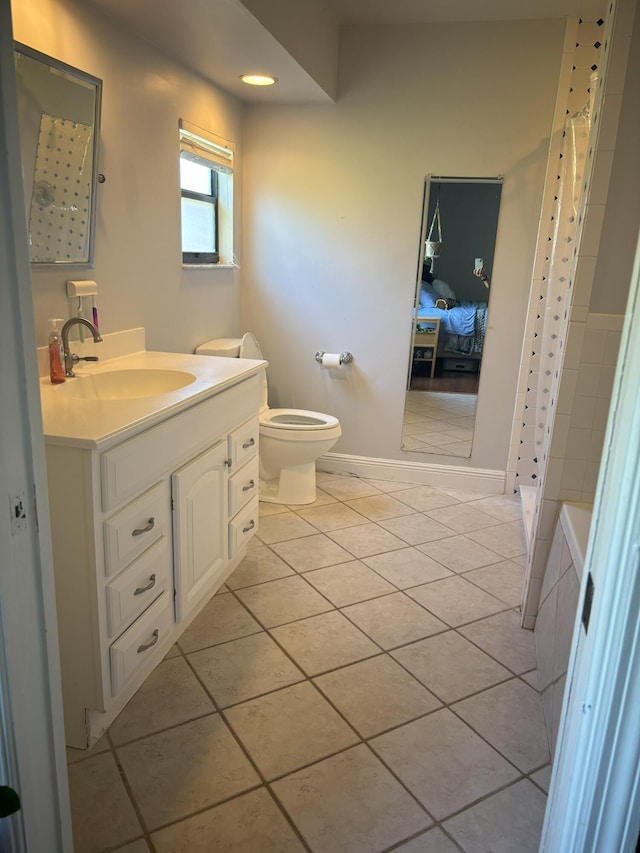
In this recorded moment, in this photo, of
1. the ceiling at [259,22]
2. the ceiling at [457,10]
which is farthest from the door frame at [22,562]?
the ceiling at [457,10]

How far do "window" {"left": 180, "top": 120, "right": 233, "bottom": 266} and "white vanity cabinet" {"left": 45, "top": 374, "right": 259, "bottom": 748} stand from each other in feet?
3.99

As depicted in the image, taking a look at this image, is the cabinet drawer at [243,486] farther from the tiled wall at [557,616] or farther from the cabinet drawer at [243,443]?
the tiled wall at [557,616]

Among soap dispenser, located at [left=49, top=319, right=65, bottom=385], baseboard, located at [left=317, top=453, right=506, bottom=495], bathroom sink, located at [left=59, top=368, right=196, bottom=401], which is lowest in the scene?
baseboard, located at [left=317, top=453, right=506, bottom=495]

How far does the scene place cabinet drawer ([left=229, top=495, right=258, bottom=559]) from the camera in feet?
8.02

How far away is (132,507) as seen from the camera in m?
1.67

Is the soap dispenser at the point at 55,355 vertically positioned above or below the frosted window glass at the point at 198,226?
below

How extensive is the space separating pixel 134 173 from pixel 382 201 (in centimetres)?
145

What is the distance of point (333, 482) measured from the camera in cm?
367

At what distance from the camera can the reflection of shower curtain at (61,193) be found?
187 cm

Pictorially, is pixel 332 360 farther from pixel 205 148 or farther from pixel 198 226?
pixel 205 148

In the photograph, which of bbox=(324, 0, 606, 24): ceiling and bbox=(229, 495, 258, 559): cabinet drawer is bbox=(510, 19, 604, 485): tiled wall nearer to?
bbox=(324, 0, 606, 24): ceiling

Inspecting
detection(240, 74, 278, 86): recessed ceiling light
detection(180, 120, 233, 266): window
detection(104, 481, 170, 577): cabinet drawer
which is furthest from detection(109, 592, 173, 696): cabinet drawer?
detection(240, 74, 278, 86): recessed ceiling light

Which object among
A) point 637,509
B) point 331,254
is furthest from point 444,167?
point 637,509

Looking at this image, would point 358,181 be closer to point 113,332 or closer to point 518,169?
point 518,169
